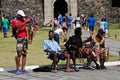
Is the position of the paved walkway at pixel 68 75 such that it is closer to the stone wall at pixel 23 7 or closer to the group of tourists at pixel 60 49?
the group of tourists at pixel 60 49

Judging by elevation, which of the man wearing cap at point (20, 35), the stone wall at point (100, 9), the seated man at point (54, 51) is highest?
the stone wall at point (100, 9)

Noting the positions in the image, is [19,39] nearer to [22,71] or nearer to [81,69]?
[22,71]

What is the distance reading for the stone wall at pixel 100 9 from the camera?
4328 cm

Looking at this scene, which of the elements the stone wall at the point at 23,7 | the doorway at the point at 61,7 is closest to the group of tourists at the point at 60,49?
the stone wall at the point at 23,7

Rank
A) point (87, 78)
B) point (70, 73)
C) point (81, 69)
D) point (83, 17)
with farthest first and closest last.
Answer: point (83, 17) < point (81, 69) < point (70, 73) < point (87, 78)

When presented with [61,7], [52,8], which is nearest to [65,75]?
[52,8]

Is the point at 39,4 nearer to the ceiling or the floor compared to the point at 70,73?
nearer to the ceiling

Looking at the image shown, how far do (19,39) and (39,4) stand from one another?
29.7m

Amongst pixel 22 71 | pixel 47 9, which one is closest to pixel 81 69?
pixel 22 71

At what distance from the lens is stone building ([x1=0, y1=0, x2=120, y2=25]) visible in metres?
42.6

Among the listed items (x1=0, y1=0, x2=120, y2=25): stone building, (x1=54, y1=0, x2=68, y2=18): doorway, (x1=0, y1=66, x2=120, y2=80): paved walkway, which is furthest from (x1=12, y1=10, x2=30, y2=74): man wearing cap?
(x1=54, y1=0, x2=68, y2=18): doorway

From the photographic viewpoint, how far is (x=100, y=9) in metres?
43.6

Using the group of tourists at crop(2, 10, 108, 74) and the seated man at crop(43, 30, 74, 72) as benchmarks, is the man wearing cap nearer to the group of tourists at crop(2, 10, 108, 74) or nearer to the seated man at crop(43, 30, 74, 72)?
the group of tourists at crop(2, 10, 108, 74)

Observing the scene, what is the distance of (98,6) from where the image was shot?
1710 inches
